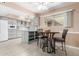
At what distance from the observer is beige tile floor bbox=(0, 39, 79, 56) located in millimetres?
2494

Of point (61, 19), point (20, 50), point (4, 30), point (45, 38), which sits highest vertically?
point (61, 19)

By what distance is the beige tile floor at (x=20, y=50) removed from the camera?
2494mm

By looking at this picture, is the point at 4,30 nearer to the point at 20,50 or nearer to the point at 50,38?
the point at 20,50

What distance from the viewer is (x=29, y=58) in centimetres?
239

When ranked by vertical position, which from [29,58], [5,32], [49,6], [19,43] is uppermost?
[49,6]

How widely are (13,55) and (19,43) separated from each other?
0.42 m

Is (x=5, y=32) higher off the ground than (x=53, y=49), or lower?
higher

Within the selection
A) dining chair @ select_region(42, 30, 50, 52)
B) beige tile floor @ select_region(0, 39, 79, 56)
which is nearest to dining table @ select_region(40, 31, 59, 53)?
dining chair @ select_region(42, 30, 50, 52)

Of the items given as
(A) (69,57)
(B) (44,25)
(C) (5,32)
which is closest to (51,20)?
(B) (44,25)

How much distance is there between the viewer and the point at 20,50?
105 inches

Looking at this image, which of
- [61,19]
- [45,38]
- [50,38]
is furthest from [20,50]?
[61,19]

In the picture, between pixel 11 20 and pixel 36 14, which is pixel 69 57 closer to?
pixel 36 14

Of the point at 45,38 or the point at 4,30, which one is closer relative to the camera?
the point at 4,30

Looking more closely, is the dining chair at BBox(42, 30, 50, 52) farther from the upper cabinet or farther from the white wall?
the white wall
